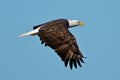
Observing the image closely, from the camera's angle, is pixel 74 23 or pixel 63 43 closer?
pixel 63 43

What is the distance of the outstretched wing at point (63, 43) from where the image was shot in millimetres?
27781

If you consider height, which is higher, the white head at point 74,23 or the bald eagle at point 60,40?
the white head at point 74,23

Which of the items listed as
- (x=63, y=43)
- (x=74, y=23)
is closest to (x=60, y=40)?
(x=63, y=43)

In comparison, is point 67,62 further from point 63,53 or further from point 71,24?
point 71,24

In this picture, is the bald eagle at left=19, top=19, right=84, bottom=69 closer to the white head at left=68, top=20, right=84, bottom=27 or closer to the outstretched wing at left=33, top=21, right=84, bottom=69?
the outstretched wing at left=33, top=21, right=84, bottom=69

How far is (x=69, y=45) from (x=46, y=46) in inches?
43.3

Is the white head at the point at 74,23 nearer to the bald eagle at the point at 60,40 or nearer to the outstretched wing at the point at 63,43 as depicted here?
the bald eagle at the point at 60,40

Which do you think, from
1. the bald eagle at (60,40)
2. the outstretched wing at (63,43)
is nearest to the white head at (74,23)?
the bald eagle at (60,40)

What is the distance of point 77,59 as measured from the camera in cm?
2800

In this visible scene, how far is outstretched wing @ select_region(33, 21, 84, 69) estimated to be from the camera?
27781 mm

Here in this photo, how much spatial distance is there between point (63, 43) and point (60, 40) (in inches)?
7.8

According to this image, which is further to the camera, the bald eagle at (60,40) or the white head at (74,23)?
the white head at (74,23)

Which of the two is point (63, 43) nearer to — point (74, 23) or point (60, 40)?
point (60, 40)

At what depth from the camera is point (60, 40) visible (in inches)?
1118
